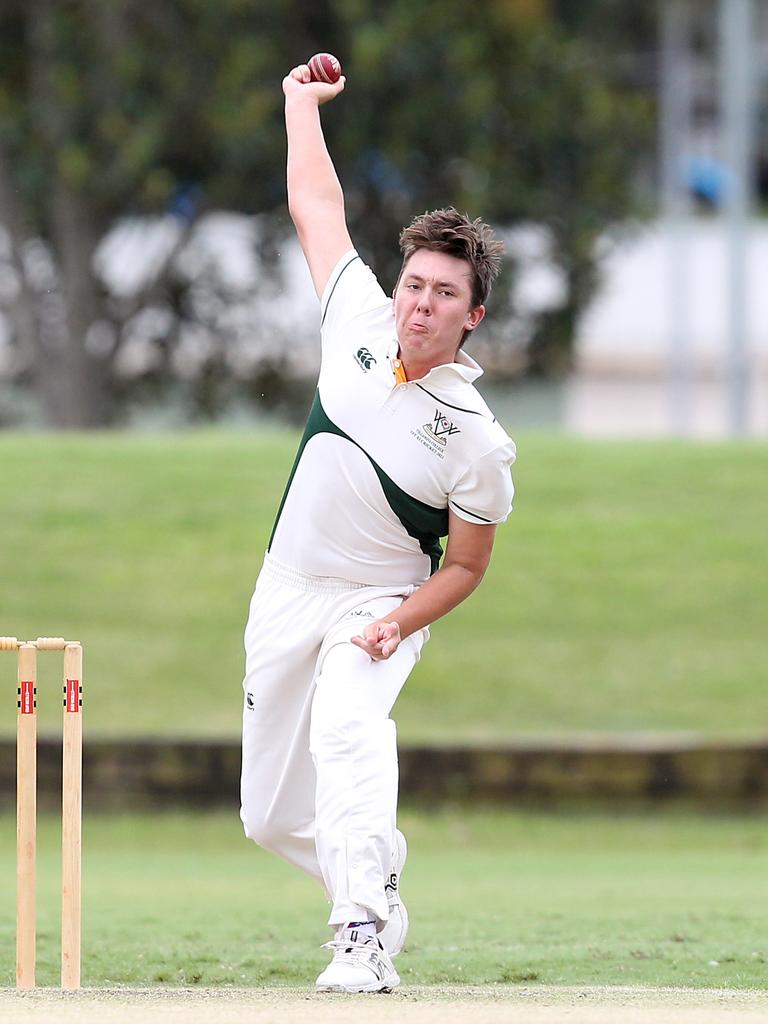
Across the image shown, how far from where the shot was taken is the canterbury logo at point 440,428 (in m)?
4.21

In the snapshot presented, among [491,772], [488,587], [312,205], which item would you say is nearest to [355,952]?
Answer: [312,205]

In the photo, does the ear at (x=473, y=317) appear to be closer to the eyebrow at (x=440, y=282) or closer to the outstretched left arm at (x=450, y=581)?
the eyebrow at (x=440, y=282)

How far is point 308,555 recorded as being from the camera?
434 cm

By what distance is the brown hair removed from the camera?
13.9 ft

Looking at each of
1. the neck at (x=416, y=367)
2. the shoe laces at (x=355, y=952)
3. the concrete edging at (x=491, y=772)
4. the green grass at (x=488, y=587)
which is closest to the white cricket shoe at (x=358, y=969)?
the shoe laces at (x=355, y=952)

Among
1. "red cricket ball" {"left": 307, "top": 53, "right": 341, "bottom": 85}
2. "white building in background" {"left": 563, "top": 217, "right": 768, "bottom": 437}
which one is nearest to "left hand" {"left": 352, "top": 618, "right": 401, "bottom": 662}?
"red cricket ball" {"left": 307, "top": 53, "right": 341, "bottom": 85}

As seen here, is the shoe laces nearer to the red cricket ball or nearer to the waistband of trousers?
the waistband of trousers

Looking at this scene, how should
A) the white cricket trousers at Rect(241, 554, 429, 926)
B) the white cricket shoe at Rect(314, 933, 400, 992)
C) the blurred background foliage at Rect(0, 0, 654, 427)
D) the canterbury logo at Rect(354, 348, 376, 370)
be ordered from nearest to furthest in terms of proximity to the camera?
the white cricket shoe at Rect(314, 933, 400, 992) → the white cricket trousers at Rect(241, 554, 429, 926) → the canterbury logo at Rect(354, 348, 376, 370) → the blurred background foliage at Rect(0, 0, 654, 427)

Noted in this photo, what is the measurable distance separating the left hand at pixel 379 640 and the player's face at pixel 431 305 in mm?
589

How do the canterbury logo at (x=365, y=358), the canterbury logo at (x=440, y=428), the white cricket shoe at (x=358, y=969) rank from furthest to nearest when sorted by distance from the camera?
1. the canterbury logo at (x=365, y=358)
2. the canterbury logo at (x=440, y=428)
3. the white cricket shoe at (x=358, y=969)

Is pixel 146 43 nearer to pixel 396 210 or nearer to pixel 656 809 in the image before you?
pixel 396 210

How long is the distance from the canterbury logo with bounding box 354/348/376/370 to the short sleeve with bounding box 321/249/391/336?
0.39 feet

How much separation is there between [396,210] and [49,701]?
1080 cm

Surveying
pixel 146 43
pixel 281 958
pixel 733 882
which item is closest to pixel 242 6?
pixel 146 43
